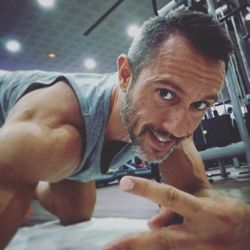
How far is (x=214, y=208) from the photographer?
59cm

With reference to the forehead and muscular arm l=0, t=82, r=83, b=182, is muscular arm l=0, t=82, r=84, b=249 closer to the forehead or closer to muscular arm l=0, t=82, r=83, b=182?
muscular arm l=0, t=82, r=83, b=182

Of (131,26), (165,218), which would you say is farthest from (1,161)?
(131,26)

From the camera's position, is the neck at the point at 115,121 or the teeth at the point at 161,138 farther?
the neck at the point at 115,121

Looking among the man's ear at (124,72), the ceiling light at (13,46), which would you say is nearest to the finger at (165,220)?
the man's ear at (124,72)

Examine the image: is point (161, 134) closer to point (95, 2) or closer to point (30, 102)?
point (30, 102)

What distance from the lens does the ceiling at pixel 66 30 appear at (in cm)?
448

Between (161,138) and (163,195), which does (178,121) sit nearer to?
(161,138)

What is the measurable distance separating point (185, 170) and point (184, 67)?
41 centimetres

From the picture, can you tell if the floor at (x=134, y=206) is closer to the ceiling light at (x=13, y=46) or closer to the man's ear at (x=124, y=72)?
the man's ear at (x=124, y=72)

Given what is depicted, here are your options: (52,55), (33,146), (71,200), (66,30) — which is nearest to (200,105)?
(33,146)

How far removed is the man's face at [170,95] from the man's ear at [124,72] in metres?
0.08

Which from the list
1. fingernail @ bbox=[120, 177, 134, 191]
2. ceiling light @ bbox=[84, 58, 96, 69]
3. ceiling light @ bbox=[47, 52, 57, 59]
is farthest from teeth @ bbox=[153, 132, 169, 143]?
ceiling light @ bbox=[84, 58, 96, 69]

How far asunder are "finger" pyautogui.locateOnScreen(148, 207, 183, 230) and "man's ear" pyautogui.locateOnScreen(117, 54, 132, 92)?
1.58 feet

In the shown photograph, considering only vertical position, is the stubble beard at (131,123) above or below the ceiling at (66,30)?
below
